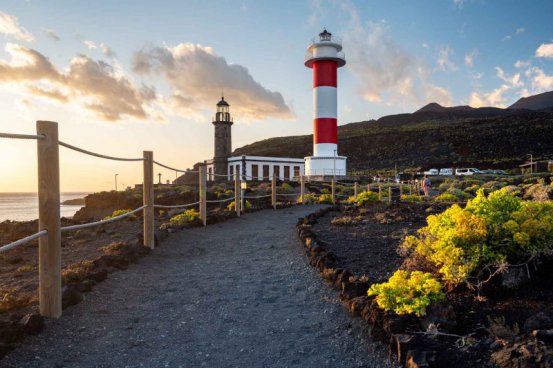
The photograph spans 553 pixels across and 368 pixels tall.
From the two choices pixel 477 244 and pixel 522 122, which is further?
pixel 522 122

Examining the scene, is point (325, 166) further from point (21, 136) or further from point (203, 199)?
point (21, 136)

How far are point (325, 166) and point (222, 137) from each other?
12.2 m

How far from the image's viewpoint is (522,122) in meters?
83.6

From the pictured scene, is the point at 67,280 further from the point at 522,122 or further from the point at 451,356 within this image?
the point at 522,122

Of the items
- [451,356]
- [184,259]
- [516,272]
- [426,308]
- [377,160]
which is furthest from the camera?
[377,160]

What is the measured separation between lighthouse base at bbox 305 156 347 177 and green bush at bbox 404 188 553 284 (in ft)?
89.6

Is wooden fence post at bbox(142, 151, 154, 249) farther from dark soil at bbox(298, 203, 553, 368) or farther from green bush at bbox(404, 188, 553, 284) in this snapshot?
green bush at bbox(404, 188, 553, 284)

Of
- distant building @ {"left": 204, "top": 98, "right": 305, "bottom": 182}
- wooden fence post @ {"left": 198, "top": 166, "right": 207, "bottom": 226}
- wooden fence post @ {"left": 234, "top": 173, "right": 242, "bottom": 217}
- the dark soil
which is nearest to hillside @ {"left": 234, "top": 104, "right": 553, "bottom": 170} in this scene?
distant building @ {"left": 204, "top": 98, "right": 305, "bottom": 182}

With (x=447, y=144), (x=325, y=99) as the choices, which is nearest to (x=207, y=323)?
(x=325, y=99)

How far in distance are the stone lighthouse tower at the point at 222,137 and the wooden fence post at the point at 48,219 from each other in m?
35.8

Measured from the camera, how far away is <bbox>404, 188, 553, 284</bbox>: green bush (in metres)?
3.40

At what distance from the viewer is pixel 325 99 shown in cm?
2978

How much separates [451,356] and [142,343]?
6.83ft

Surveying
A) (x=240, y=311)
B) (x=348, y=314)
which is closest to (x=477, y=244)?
(x=348, y=314)
